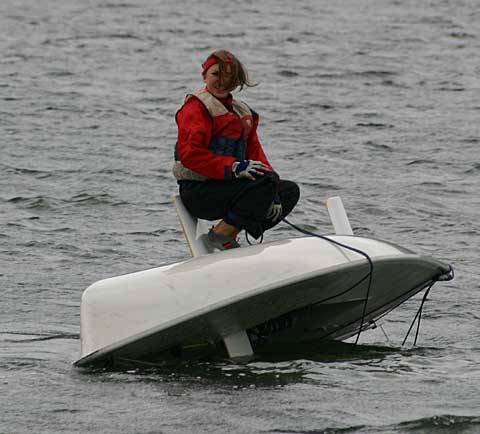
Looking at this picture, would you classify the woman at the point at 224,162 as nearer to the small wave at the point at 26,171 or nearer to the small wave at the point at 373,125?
the small wave at the point at 26,171

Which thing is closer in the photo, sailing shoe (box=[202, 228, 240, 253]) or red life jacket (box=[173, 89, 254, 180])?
red life jacket (box=[173, 89, 254, 180])

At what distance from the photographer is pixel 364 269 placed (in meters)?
6.11

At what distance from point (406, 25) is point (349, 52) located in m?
3.23

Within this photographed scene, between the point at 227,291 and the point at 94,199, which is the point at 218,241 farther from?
the point at 94,199

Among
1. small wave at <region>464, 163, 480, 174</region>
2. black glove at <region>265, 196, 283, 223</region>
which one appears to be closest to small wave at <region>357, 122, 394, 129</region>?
small wave at <region>464, 163, 480, 174</region>

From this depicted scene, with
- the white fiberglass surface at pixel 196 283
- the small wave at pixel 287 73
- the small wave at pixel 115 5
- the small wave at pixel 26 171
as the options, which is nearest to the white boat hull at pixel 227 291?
the white fiberglass surface at pixel 196 283

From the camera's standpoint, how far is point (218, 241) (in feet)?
21.8

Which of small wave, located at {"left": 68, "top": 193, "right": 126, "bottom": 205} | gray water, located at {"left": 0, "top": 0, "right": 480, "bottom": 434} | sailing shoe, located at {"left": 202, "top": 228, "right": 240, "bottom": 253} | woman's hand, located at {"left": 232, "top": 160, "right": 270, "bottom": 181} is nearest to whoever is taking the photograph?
gray water, located at {"left": 0, "top": 0, "right": 480, "bottom": 434}

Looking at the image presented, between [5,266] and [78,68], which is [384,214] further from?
[78,68]

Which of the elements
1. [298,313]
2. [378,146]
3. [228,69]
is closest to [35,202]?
[378,146]

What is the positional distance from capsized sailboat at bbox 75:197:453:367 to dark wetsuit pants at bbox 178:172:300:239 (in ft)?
0.56

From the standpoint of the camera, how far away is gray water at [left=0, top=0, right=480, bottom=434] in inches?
224

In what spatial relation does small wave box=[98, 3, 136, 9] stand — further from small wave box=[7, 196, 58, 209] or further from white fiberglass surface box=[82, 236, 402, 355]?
white fiberglass surface box=[82, 236, 402, 355]

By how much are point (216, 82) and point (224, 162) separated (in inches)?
16.3
